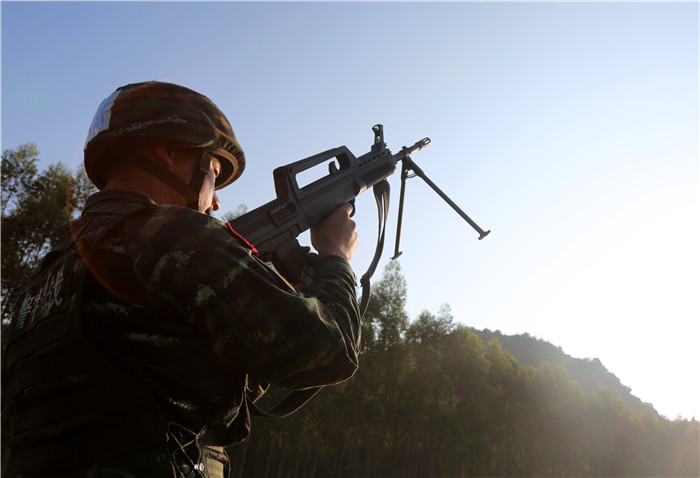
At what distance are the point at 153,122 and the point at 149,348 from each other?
35.8 inches

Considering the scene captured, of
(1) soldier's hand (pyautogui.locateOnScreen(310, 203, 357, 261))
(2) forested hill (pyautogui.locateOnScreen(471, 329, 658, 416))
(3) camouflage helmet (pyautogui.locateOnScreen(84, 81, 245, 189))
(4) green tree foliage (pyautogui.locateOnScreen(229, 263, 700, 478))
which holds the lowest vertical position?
(1) soldier's hand (pyautogui.locateOnScreen(310, 203, 357, 261))

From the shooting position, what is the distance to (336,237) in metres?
2.41

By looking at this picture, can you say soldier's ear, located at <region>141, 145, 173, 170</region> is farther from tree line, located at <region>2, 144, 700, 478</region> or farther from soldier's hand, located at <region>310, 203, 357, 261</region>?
tree line, located at <region>2, 144, 700, 478</region>

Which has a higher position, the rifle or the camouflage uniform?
the rifle

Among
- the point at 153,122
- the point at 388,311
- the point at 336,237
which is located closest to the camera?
the point at 153,122

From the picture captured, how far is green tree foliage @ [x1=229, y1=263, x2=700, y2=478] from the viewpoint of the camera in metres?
29.8

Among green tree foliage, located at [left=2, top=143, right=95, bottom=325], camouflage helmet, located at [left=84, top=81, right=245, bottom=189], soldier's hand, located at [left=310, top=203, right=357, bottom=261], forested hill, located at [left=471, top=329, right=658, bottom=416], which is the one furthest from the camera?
forested hill, located at [left=471, top=329, right=658, bottom=416]

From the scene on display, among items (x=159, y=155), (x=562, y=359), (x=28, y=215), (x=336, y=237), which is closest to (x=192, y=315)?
(x=159, y=155)

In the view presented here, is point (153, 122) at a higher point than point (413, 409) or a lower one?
lower

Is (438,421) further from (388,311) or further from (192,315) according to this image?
(192,315)

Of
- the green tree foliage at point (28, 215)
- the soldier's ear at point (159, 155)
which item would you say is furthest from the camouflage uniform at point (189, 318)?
the green tree foliage at point (28, 215)

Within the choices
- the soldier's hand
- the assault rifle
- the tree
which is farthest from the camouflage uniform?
the tree

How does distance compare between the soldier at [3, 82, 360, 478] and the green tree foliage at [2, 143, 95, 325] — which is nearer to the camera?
the soldier at [3, 82, 360, 478]

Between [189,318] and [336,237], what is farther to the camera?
[336,237]
